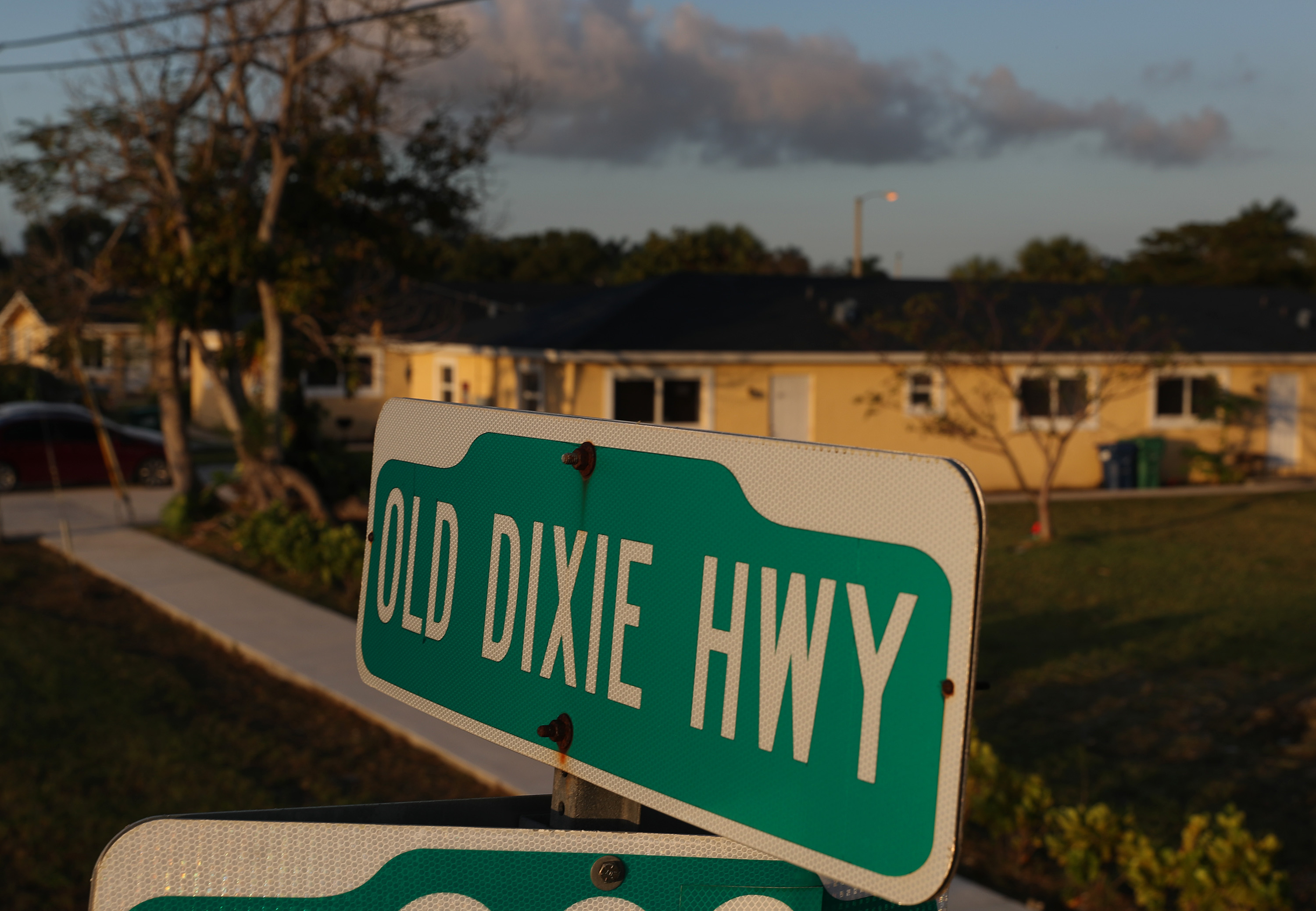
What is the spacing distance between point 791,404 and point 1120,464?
24.3ft

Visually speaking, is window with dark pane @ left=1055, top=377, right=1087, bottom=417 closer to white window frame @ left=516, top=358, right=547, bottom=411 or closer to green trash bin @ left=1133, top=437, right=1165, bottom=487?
green trash bin @ left=1133, top=437, right=1165, bottom=487

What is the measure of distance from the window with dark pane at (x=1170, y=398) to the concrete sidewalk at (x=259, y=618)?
65.5 feet

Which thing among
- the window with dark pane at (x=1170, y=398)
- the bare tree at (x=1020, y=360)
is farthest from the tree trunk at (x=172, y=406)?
the window with dark pane at (x=1170, y=398)

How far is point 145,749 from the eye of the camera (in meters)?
8.48

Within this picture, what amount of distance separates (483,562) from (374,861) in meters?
0.52

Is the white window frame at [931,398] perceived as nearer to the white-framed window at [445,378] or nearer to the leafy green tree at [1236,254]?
the white-framed window at [445,378]

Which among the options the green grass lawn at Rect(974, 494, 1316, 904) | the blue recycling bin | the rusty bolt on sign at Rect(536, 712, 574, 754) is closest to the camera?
the rusty bolt on sign at Rect(536, 712, 574, 754)

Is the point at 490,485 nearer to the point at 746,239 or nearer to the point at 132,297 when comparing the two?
the point at 132,297

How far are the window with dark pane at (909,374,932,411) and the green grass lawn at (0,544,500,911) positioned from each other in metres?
16.0

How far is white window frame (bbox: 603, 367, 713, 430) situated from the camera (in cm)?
2191

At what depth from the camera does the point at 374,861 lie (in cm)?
139

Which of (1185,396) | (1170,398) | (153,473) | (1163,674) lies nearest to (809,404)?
(1170,398)

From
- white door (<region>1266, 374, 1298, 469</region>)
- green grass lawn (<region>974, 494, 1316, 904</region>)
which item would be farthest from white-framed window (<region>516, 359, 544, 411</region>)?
white door (<region>1266, 374, 1298, 469</region>)

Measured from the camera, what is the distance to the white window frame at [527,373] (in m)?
22.3
